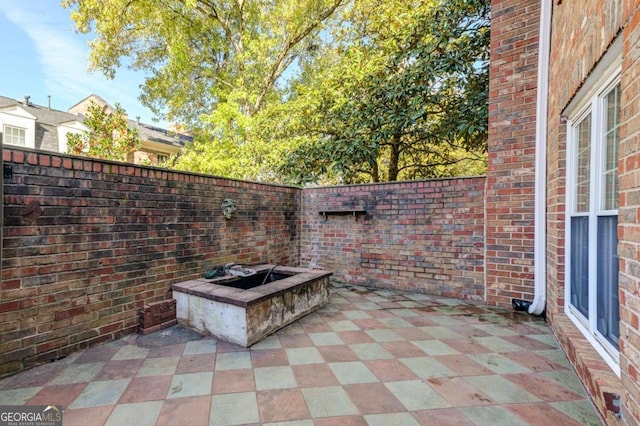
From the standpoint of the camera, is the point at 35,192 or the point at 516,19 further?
the point at 516,19

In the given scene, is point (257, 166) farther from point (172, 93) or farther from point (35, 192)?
point (172, 93)

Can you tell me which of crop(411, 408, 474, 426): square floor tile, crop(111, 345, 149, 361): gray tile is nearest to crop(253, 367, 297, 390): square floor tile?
crop(411, 408, 474, 426): square floor tile

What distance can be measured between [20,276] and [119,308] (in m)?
0.83

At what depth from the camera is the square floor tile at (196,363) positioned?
2223 mm

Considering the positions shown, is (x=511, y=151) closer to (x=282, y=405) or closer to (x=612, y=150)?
(x=612, y=150)

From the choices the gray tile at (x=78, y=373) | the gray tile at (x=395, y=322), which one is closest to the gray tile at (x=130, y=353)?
the gray tile at (x=78, y=373)

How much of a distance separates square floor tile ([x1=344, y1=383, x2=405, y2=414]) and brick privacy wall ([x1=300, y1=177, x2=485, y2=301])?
2.68 meters

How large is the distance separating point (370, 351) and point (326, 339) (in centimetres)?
46

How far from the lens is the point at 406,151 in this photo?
24.1ft

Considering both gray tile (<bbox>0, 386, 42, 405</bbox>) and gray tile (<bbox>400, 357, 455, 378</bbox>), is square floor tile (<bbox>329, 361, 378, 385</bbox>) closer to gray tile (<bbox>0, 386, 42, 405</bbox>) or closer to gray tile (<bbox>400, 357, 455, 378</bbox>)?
gray tile (<bbox>400, 357, 455, 378</bbox>)

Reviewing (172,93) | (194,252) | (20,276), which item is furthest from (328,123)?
(172,93)

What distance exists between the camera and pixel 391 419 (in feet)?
5.46

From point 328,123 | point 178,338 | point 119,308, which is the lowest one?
point 178,338

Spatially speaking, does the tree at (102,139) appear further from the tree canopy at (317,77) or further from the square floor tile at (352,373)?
the square floor tile at (352,373)
